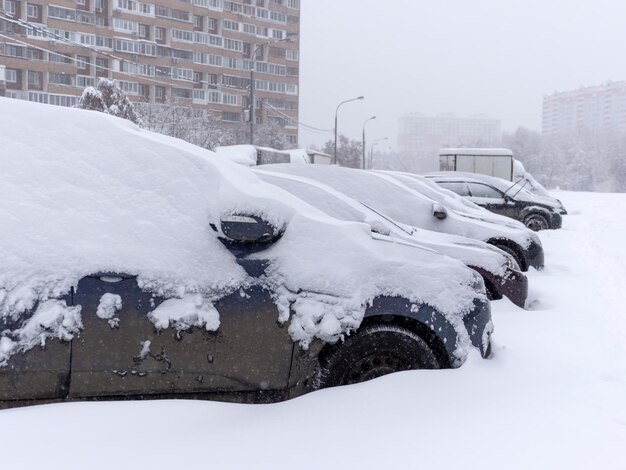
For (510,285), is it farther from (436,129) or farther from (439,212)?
(436,129)

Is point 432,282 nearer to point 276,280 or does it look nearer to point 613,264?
point 276,280

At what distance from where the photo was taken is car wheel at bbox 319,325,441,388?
3318 mm

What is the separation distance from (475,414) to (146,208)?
193 cm

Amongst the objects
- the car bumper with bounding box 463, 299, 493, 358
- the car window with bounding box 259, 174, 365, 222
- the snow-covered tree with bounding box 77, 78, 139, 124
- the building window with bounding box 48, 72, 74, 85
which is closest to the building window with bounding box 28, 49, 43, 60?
the building window with bounding box 48, 72, 74, 85

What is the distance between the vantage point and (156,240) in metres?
3.13

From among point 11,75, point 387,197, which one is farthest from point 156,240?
point 11,75

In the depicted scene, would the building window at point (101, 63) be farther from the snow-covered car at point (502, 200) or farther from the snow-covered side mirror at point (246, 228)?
the snow-covered side mirror at point (246, 228)

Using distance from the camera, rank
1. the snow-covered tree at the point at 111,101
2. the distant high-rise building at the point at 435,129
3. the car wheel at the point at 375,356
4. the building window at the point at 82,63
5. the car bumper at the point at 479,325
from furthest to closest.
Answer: the distant high-rise building at the point at 435,129 → the building window at the point at 82,63 → the snow-covered tree at the point at 111,101 → the car bumper at the point at 479,325 → the car wheel at the point at 375,356

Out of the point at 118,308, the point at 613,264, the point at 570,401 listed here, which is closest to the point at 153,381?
the point at 118,308

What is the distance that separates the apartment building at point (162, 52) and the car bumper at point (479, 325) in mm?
50559

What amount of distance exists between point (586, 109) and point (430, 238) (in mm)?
174793

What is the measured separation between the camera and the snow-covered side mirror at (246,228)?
3.19 m

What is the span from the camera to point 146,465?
2545mm

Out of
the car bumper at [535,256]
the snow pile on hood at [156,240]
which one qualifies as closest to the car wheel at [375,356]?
the snow pile on hood at [156,240]
